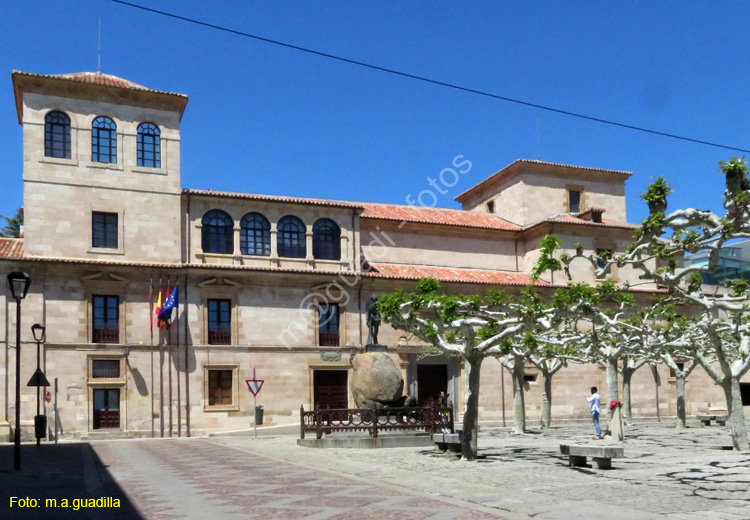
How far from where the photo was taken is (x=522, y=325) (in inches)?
720

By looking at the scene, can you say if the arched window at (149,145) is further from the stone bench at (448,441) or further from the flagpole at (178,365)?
the stone bench at (448,441)

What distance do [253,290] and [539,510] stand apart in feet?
86.7

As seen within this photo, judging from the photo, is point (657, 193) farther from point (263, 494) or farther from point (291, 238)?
point (291, 238)

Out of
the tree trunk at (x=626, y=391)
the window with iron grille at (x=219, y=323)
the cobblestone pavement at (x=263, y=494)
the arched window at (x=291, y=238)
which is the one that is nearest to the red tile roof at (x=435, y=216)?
the arched window at (x=291, y=238)

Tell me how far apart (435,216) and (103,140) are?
17.9 metres

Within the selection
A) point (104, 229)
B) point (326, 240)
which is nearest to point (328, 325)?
point (326, 240)

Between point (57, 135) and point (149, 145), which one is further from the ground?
point (57, 135)

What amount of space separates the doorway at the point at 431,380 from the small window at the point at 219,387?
9435 millimetres

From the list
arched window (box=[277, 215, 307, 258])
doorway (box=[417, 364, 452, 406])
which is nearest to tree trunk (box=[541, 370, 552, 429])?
doorway (box=[417, 364, 452, 406])

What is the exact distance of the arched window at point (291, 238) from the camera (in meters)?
37.1

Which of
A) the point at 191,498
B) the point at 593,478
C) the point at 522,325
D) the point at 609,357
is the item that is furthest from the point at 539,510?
the point at 609,357

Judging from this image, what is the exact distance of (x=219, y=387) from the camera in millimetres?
34781

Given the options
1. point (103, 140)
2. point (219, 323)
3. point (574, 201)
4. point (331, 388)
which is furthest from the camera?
point (574, 201)

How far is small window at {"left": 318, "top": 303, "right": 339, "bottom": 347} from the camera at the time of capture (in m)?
36.9
